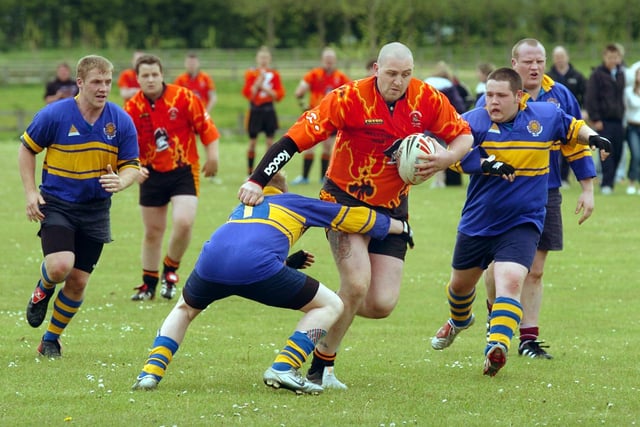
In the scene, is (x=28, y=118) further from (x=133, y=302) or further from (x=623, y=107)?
(x=133, y=302)

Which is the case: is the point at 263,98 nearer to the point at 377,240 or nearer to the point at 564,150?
the point at 564,150

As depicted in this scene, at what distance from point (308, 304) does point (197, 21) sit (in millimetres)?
79242

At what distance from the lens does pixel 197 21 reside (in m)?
85.3

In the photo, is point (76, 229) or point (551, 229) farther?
point (551, 229)

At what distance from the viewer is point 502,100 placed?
8852mm

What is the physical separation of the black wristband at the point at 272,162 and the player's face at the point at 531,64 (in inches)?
98.1

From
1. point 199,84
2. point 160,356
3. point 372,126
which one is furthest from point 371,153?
point 199,84

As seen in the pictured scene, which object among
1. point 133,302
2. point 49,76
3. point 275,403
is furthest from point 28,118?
point 275,403

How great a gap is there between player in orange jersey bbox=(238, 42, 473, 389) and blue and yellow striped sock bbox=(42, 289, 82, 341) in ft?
7.28

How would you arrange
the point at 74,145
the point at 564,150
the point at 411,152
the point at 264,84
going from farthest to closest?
the point at 264,84
the point at 564,150
the point at 74,145
the point at 411,152

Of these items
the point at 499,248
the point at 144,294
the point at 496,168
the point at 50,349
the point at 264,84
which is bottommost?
the point at 144,294

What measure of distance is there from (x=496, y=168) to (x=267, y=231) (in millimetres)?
1991

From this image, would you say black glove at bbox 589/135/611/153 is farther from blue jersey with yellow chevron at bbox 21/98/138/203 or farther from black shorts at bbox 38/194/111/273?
black shorts at bbox 38/194/111/273

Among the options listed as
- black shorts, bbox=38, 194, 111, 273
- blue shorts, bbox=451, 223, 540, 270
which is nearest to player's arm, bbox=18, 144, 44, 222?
black shorts, bbox=38, 194, 111, 273
